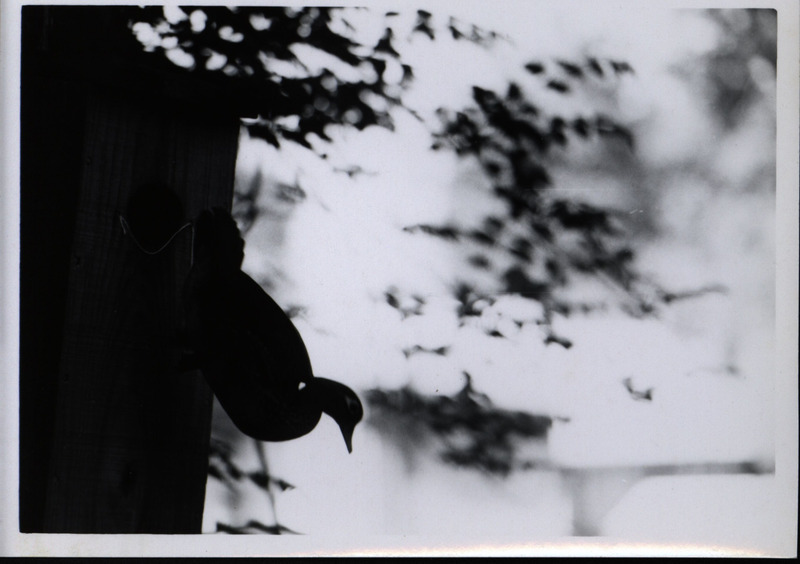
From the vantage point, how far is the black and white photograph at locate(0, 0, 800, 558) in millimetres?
2023

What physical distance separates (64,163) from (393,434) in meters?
1.28

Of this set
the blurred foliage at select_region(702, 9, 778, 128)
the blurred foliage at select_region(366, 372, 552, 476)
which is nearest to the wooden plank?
the blurred foliage at select_region(366, 372, 552, 476)

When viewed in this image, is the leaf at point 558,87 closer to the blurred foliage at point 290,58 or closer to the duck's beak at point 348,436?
the blurred foliage at point 290,58

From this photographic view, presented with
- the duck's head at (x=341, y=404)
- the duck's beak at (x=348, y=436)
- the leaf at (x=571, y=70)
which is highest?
the leaf at (x=571, y=70)

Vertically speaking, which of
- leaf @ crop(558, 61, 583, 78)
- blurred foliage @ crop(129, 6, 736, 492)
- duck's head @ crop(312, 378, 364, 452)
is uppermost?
leaf @ crop(558, 61, 583, 78)

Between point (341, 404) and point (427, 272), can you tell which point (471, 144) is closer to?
point (427, 272)

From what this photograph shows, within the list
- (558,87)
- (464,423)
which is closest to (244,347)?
(464,423)

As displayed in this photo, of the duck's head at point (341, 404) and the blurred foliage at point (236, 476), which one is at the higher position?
the duck's head at point (341, 404)

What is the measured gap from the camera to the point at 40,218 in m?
2.03

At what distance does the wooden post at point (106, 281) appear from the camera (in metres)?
2.03

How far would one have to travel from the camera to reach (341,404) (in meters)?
2.03

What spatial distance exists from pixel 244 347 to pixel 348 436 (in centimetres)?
41

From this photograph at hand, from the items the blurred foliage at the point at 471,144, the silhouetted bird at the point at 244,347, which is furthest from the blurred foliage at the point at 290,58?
the silhouetted bird at the point at 244,347

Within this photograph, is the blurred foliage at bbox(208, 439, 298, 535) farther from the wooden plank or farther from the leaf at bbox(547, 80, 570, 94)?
the leaf at bbox(547, 80, 570, 94)
